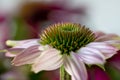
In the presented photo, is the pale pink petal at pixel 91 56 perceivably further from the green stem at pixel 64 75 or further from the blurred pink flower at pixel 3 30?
the blurred pink flower at pixel 3 30

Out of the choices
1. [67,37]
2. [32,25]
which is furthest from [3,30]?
[67,37]

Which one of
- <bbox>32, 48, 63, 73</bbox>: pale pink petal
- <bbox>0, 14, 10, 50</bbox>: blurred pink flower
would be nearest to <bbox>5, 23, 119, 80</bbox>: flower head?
<bbox>32, 48, 63, 73</bbox>: pale pink petal

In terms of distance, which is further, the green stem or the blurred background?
the blurred background

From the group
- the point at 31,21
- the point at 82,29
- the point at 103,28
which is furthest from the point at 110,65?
the point at 103,28

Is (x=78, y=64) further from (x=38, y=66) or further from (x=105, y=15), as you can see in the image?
(x=105, y=15)

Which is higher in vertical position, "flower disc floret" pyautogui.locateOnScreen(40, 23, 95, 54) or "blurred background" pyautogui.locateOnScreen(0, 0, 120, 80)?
"flower disc floret" pyautogui.locateOnScreen(40, 23, 95, 54)

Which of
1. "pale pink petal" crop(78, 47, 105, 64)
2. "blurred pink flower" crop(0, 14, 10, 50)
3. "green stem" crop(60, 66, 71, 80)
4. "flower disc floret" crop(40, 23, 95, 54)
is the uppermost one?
"pale pink petal" crop(78, 47, 105, 64)

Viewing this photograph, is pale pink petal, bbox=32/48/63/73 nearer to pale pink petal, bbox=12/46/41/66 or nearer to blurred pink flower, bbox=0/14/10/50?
pale pink petal, bbox=12/46/41/66

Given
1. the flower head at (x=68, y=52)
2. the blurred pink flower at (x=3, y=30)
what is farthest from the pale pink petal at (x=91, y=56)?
the blurred pink flower at (x=3, y=30)
